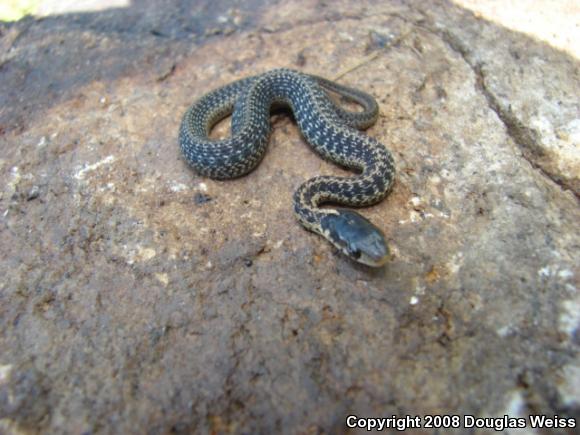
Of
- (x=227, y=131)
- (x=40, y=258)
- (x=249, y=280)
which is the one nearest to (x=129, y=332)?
(x=249, y=280)

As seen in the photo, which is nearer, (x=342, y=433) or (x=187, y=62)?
(x=342, y=433)

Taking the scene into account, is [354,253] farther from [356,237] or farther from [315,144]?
[315,144]

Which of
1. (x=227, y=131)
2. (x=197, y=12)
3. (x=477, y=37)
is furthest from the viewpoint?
(x=197, y=12)

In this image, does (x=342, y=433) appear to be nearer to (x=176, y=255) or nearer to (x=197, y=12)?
(x=176, y=255)

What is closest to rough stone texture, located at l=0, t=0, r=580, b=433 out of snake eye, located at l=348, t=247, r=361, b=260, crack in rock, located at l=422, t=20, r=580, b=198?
crack in rock, located at l=422, t=20, r=580, b=198

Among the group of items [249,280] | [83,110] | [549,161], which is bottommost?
[549,161]

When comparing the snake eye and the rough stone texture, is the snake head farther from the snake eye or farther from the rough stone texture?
the rough stone texture
